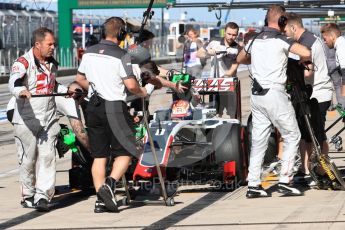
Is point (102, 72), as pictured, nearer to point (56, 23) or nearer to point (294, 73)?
point (294, 73)

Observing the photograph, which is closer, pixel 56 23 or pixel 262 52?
pixel 262 52

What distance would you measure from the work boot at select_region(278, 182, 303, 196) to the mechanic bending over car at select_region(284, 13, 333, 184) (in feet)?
3.22

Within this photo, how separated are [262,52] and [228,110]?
270 cm

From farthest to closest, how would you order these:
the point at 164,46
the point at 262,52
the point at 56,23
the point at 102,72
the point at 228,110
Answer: the point at 164,46 → the point at 56,23 → the point at 228,110 → the point at 262,52 → the point at 102,72

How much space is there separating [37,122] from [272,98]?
2.48m

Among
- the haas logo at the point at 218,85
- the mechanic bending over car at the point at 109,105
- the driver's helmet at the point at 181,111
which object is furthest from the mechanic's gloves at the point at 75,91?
the haas logo at the point at 218,85

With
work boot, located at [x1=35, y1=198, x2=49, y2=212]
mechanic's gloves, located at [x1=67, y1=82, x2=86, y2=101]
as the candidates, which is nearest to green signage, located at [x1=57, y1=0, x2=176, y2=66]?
mechanic's gloves, located at [x1=67, y1=82, x2=86, y2=101]

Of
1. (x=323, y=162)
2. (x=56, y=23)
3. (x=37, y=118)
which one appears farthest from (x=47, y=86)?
(x=56, y=23)

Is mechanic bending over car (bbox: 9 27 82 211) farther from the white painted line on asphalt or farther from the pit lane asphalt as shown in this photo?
the white painted line on asphalt

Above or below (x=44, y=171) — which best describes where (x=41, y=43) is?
above

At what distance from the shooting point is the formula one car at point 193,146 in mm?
11250

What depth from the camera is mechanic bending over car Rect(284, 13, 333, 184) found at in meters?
11.7

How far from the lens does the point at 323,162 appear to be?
1105 cm

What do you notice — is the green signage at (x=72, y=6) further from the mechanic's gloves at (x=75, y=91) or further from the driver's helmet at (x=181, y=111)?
the mechanic's gloves at (x=75, y=91)
